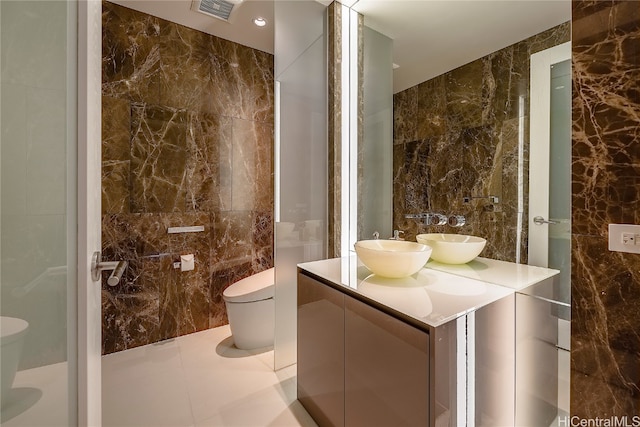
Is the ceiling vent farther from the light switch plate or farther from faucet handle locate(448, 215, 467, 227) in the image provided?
the light switch plate

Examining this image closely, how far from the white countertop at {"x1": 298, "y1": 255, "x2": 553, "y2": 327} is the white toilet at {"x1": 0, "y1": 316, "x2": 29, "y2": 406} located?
1056 mm

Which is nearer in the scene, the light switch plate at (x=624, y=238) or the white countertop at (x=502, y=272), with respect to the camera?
the light switch plate at (x=624, y=238)

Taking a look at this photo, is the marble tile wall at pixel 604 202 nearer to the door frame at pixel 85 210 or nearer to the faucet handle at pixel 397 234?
the faucet handle at pixel 397 234

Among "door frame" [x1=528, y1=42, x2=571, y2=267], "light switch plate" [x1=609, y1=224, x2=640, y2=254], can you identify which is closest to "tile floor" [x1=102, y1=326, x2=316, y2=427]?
"door frame" [x1=528, y1=42, x2=571, y2=267]

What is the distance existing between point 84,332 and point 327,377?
111cm

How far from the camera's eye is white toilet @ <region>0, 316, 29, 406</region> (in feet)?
1.89

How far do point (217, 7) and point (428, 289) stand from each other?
8.16 feet

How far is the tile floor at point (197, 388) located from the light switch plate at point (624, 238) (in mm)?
1619

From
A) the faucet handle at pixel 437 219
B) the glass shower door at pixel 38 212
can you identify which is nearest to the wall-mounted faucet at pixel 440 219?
the faucet handle at pixel 437 219

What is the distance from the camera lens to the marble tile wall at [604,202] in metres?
0.91

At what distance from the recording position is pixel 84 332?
32.7 inches

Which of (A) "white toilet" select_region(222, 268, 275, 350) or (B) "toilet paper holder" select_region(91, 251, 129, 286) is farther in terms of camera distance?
(A) "white toilet" select_region(222, 268, 275, 350)

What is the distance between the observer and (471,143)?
149 centimetres

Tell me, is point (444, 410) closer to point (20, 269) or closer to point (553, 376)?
point (553, 376)
